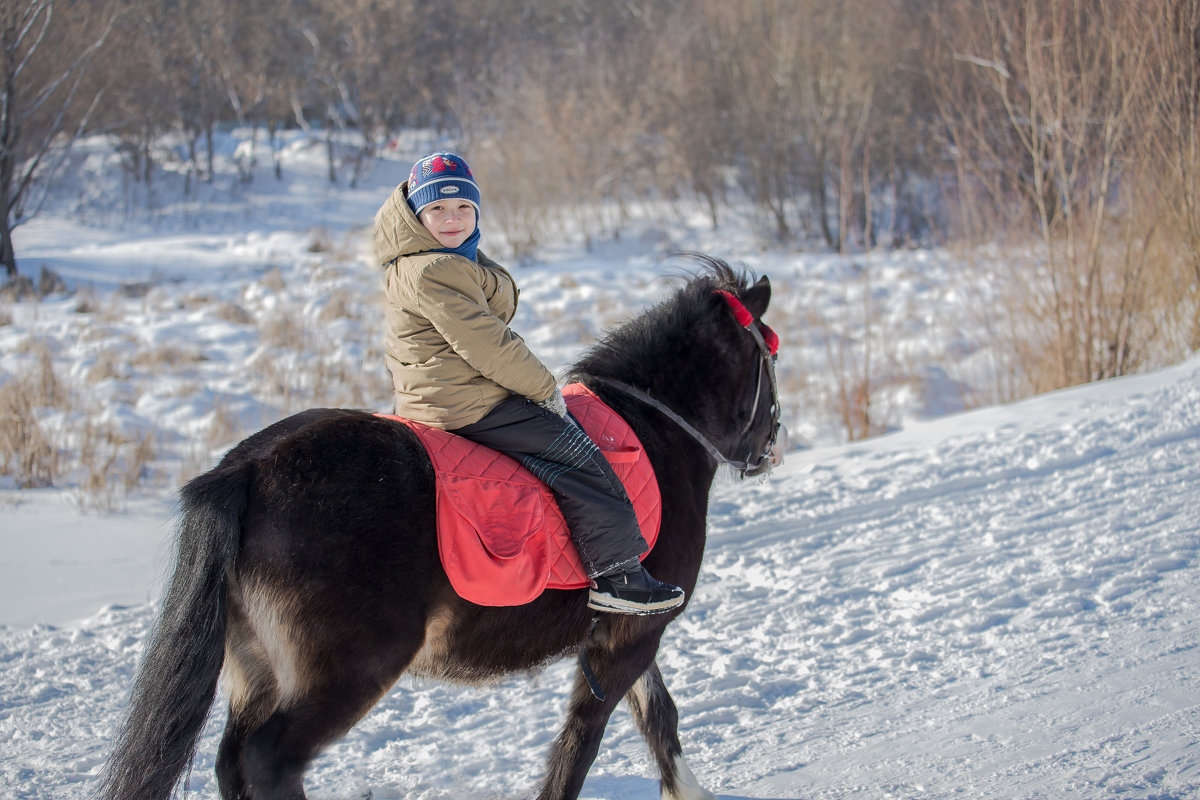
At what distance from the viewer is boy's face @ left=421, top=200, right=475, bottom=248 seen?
2.48 m

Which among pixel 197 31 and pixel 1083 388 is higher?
pixel 197 31

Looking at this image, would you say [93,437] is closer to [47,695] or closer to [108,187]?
[47,695]

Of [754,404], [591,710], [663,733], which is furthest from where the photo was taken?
[754,404]

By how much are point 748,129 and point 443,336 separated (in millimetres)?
19417

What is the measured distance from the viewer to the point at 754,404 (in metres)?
3.37

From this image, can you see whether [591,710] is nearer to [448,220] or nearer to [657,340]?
[657,340]

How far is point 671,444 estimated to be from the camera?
3074mm

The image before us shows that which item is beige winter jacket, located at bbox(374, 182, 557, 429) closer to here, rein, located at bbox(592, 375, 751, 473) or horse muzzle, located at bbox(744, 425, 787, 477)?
rein, located at bbox(592, 375, 751, 473)

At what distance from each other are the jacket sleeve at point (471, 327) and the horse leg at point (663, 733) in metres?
1.32

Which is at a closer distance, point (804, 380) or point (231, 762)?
A: point (231, 762)

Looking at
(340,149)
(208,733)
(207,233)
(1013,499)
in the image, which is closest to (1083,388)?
(1013,499)

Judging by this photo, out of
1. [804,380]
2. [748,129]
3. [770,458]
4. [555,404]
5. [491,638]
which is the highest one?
[555,404]

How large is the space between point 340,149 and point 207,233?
8.30 metres

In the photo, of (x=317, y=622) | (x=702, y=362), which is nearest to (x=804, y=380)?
(x=702, y=362)
